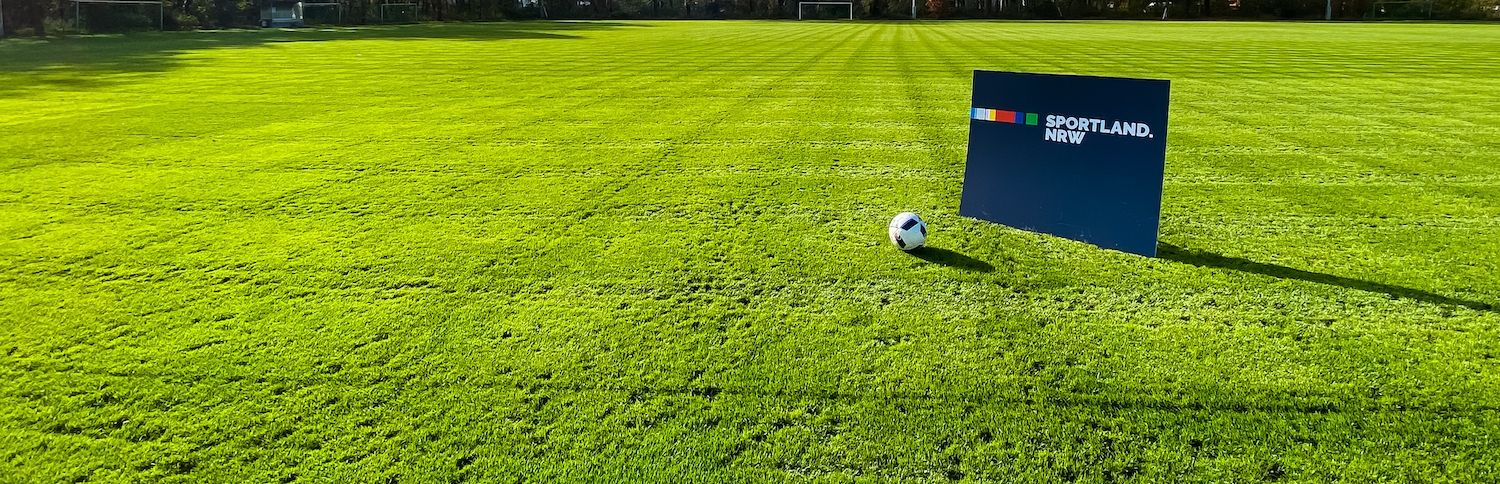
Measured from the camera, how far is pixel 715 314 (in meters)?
3.51

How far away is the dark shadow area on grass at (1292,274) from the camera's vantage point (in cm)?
366

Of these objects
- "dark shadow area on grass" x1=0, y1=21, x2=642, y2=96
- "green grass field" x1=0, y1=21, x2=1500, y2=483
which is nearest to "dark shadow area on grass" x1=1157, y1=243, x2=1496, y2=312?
"green grass field" x1=0, y1=21, x2=1500, y2=483

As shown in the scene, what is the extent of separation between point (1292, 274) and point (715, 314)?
282cm

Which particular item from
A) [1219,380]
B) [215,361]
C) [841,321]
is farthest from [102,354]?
[1219,380]

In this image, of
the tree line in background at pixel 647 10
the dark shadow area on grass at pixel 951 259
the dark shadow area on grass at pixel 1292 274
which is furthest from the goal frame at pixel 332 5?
the dark shadow area on grass at pixel 1292 274

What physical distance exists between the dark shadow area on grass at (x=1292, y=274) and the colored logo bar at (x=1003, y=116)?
965mm

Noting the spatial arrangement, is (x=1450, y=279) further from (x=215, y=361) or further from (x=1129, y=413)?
(x=215, y=361)

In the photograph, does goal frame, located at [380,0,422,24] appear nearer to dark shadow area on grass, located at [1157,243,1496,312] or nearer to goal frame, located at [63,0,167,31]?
goal frame, located at [63,0,167,31]

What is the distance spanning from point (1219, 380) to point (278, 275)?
13.4 ft

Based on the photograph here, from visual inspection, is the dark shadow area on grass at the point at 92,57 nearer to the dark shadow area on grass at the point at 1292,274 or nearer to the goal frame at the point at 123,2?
the goal frame at the point at 123,2

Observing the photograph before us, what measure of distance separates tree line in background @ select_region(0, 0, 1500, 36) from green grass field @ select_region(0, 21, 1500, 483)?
26.5m

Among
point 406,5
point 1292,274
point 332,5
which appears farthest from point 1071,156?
point 406,5

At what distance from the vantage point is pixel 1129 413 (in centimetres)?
266

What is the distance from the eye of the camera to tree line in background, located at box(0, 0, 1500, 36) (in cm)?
2834
